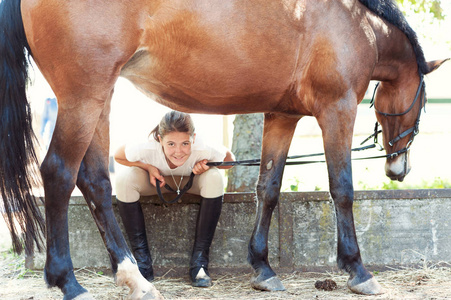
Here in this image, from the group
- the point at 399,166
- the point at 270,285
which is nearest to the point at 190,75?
the point at 270,285

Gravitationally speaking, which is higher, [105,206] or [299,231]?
[105,206]

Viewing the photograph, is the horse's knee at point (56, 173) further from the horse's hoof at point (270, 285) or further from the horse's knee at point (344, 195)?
the horse's knee at point (344, 195)

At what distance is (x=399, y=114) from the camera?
386 centimetres

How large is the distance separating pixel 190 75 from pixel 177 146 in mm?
758

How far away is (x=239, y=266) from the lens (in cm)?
389

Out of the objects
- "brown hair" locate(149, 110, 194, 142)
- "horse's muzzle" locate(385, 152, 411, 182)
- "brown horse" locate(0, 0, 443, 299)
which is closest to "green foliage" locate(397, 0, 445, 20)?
"brown horse" locate(0, 0, 443, 299)

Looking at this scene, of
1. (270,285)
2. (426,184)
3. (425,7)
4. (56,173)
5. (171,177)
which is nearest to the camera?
(56,173)

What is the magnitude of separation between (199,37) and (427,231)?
2456mm

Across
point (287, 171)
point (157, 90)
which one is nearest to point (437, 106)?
point (287, 171)

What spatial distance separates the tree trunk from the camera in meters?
5.20

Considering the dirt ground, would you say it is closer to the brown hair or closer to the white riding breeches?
the white riding breeches

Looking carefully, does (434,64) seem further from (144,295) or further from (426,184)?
(426,184)

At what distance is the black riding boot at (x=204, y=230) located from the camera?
3.63 meters

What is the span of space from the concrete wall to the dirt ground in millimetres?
116
